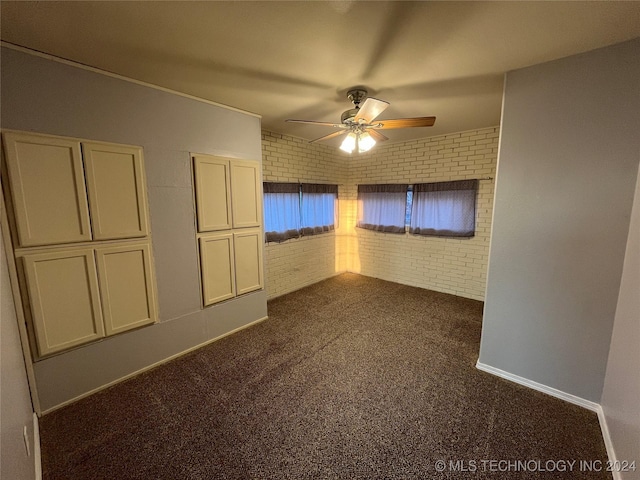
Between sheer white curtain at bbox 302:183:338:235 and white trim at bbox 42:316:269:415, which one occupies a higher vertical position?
sheer white curtain at bbox 302:183:338:235

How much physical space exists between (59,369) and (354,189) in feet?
15.0

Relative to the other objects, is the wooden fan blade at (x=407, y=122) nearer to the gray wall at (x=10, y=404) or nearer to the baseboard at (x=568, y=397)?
the baseboard at (x=568, y=397)

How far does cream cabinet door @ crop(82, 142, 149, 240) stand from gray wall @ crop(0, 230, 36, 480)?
1.77ft

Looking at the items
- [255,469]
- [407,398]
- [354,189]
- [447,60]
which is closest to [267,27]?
[447,60]

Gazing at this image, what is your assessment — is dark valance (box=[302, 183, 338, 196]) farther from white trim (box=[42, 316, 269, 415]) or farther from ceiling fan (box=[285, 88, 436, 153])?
white trim (box=[42, 316, 269, 415])

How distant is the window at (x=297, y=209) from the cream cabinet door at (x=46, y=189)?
2.09 m

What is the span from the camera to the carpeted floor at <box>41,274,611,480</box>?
1.48 meters

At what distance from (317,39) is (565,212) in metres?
2.06

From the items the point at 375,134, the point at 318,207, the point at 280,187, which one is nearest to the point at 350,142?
the point at 375,134

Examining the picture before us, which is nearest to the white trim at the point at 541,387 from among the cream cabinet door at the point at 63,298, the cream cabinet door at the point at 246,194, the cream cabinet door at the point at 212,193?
the cream cabinet door at the point at 246,194

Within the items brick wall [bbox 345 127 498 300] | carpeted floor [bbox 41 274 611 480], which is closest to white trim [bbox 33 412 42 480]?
carpeted floor [bbox 41 274 611 480]

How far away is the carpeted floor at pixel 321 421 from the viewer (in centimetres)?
148

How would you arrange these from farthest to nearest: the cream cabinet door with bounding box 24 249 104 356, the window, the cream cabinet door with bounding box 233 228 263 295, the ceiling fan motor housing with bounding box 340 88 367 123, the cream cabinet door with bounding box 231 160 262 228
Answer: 1. the window
2. the cream cabinet door with bounding box 233 228 263 295
3. the cream cabinet door with bounding box 231 160 262 228
4. the ceiling fan motor housing with bounding box 340 88 367 123
5. the cream cabinet door with bounding box 24 249 104 356

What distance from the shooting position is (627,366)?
149 centimetres
